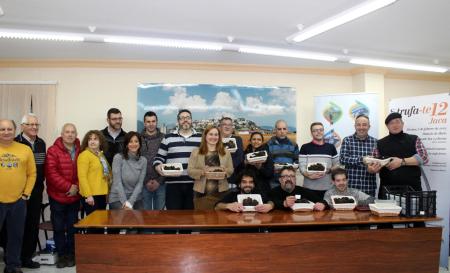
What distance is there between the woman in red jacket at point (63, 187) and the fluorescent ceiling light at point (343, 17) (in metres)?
3.09

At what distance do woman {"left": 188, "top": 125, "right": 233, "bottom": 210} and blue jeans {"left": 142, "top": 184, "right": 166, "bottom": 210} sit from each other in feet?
2.31

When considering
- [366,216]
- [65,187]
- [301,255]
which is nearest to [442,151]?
[366,216]

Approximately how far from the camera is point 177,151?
419 cm

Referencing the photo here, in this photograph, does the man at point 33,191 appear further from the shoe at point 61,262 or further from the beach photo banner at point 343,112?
the beach photo banner at point 343,112

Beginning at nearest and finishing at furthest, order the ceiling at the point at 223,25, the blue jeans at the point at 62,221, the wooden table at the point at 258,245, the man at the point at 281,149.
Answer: the wooden table at the point at 258,245, the ceiling at the point at 223,25, the blue jeans at the point at 62,221, the man at the point at 281,149

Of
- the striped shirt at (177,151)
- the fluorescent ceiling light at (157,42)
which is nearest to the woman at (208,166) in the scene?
the striped shirt at (177,151)

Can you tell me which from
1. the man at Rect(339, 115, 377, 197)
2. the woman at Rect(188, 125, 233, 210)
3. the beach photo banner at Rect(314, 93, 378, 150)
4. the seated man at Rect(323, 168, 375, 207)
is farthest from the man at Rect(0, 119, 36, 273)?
the beach photo banner at Rect(314, 93, 378, 150)

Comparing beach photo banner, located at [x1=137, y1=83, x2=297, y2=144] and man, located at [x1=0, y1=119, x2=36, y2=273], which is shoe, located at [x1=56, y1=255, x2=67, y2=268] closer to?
man, located at [x1=0, y1=119, x2=36, y2=273]

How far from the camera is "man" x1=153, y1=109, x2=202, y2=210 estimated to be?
13.7 ft

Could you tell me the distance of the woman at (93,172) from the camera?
155 inches

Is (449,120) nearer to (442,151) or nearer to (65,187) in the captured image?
(442,151)

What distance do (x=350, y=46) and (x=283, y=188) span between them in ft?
9.42

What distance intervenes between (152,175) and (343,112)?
11.8ft

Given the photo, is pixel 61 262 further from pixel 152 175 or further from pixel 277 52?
pixel 277 52
